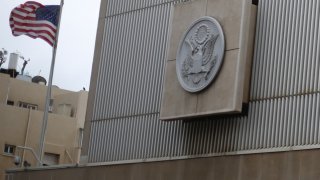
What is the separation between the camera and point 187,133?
3503 centimetres

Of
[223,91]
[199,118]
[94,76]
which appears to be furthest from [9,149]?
[223,91]

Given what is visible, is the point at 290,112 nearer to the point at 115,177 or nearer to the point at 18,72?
the point at 115,177

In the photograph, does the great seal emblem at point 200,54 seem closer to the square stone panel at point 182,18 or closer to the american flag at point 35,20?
the square stone panel at point 182,18

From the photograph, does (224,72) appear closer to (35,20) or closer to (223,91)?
→ (223,91)

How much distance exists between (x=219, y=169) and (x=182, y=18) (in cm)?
595

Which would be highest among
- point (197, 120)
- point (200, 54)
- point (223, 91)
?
point (200, 54)

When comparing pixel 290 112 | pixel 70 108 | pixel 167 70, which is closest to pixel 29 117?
pixel 70 108

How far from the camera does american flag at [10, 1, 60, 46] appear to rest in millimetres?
43812

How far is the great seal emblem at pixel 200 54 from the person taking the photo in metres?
33.6

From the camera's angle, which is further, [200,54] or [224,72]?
[200,54]

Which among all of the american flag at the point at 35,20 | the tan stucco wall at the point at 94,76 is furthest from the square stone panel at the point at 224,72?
the american flag at the point at 35,20

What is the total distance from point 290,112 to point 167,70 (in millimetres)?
6135

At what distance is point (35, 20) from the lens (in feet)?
→ 146

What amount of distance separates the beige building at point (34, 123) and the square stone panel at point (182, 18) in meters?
27.0
